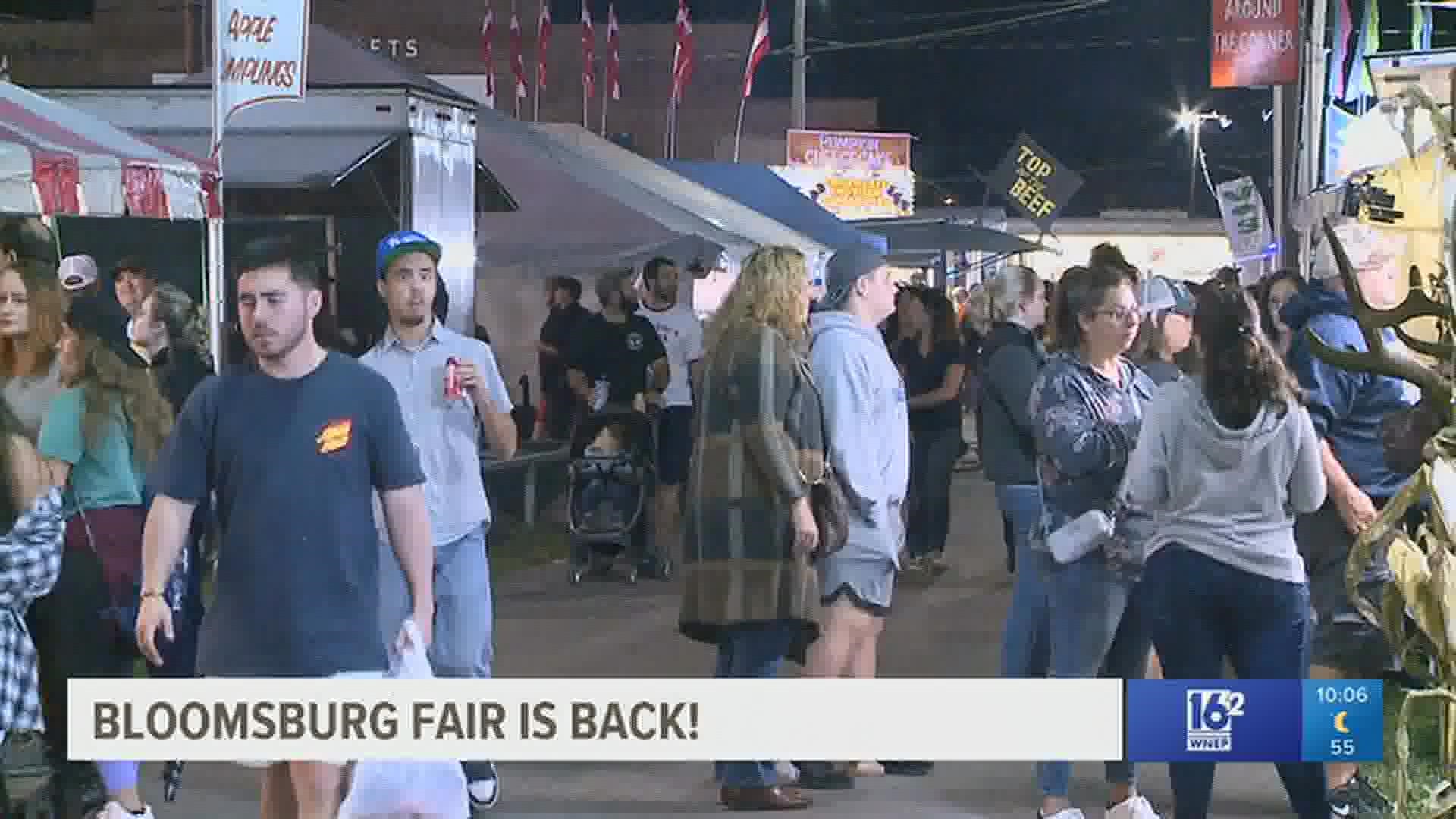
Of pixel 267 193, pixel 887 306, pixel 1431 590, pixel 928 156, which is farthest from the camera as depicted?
pixel 928 156

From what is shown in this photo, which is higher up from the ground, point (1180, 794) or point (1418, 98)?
point (1418, 98)

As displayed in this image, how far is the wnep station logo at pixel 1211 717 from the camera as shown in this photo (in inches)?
266

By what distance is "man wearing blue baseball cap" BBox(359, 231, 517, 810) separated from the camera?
24.2 feet

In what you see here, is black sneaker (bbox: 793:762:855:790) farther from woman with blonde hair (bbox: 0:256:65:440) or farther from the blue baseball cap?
woman with blonde hair (bbox: 0:256:65:440)

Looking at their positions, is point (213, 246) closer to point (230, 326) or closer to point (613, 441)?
point (230, 326)

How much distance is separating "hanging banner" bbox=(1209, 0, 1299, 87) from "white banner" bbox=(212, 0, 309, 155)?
16.3 meters

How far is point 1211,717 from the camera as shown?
686 cm

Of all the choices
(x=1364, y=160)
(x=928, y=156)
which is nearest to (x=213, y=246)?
(x=1364, y=160)

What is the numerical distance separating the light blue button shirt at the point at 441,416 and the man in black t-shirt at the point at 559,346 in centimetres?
935

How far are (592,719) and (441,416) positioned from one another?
111 centimetres

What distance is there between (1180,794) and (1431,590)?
2814 millimetres

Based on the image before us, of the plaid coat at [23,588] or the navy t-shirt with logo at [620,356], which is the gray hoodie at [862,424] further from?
the navy t-shirt with logo at [620,356]

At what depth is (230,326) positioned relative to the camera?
13.8 metres

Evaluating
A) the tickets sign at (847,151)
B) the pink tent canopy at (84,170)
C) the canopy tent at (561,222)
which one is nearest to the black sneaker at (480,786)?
the pink tent canopy at (84,170)
